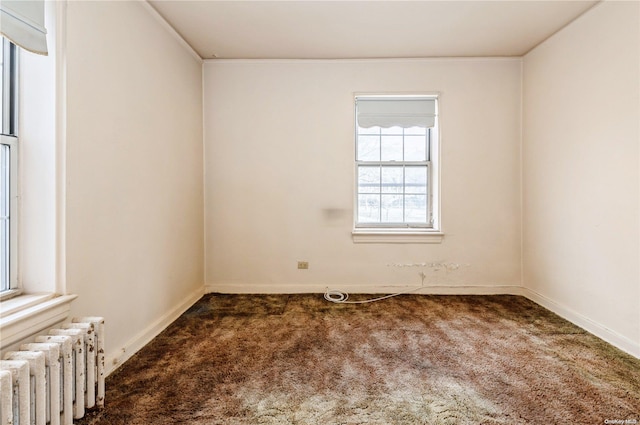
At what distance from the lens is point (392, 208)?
12.1ft

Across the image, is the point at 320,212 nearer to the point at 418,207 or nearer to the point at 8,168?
the point at 418,207

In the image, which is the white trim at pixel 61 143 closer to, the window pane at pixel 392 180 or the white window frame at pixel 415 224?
the white window frame at pixel 415 224

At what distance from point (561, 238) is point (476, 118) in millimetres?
1508

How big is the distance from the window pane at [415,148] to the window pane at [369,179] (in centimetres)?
40

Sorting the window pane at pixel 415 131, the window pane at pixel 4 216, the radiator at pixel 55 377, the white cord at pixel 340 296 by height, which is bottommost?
the white cord at pixel 340 296

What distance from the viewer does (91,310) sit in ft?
6.01

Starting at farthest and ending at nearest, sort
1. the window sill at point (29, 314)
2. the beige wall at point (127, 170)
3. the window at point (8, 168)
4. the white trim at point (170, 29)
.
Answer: the white trim at point (170, 29)
the beige wall at point (127, 170)
the window at point (8, 168)
the window sill at point (29, 314)

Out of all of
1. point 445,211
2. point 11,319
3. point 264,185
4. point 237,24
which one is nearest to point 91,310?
point 11,319

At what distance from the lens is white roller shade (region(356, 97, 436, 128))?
3512mm

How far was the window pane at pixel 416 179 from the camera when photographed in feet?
12.0

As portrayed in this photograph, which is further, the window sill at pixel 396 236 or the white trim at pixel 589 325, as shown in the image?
the window sill at pixel 396 236

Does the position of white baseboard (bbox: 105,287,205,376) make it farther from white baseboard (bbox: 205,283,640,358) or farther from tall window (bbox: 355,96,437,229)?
tall window (bbox: 355,96,437,229)

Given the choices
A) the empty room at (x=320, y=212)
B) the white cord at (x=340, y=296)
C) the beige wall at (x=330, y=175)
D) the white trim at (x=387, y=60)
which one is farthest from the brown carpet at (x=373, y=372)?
the white trim at (x=387, y=60)

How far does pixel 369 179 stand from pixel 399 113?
0.82 meters
